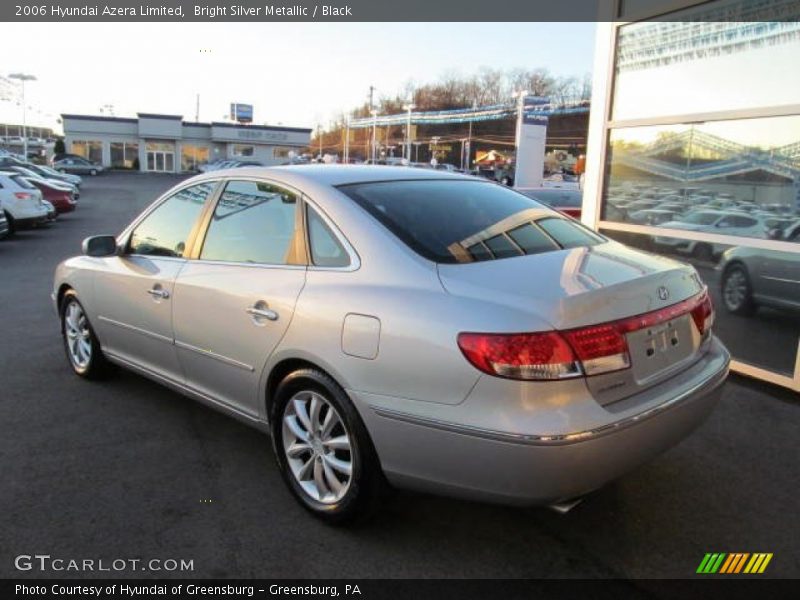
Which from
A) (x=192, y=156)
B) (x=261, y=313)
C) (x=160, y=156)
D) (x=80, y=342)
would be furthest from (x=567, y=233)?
(x=192, y=156)

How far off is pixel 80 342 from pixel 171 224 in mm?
1537

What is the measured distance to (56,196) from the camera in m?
20.3

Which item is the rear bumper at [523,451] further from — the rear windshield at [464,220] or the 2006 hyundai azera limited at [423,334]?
the rear windshield at [464,220]

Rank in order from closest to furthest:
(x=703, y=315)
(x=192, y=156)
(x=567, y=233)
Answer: (x=703, y=315)
(x=567, y=233)
(x=192, y=156)

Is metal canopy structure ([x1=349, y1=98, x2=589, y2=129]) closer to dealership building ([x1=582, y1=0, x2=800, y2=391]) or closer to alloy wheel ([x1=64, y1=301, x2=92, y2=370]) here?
dealership building ([x1=582, y1=0, x2=800, y2=391])

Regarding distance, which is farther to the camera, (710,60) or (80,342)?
(710,60)

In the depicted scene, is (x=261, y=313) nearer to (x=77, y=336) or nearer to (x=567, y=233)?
(x=567, y=233)

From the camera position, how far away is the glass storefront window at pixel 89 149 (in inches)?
2477

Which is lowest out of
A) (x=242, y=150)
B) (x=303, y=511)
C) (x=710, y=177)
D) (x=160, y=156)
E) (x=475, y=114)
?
(x=303, y=511)

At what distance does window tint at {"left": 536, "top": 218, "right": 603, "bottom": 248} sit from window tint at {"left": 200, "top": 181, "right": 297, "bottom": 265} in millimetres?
1321

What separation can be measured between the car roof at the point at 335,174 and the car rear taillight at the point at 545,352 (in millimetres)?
1354

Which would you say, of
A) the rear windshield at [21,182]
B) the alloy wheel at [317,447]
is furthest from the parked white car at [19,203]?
the alloy wheel at [317,447]

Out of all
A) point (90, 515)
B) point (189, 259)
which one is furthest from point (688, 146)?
point (90, 515)

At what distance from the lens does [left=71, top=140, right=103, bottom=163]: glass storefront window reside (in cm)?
6291
